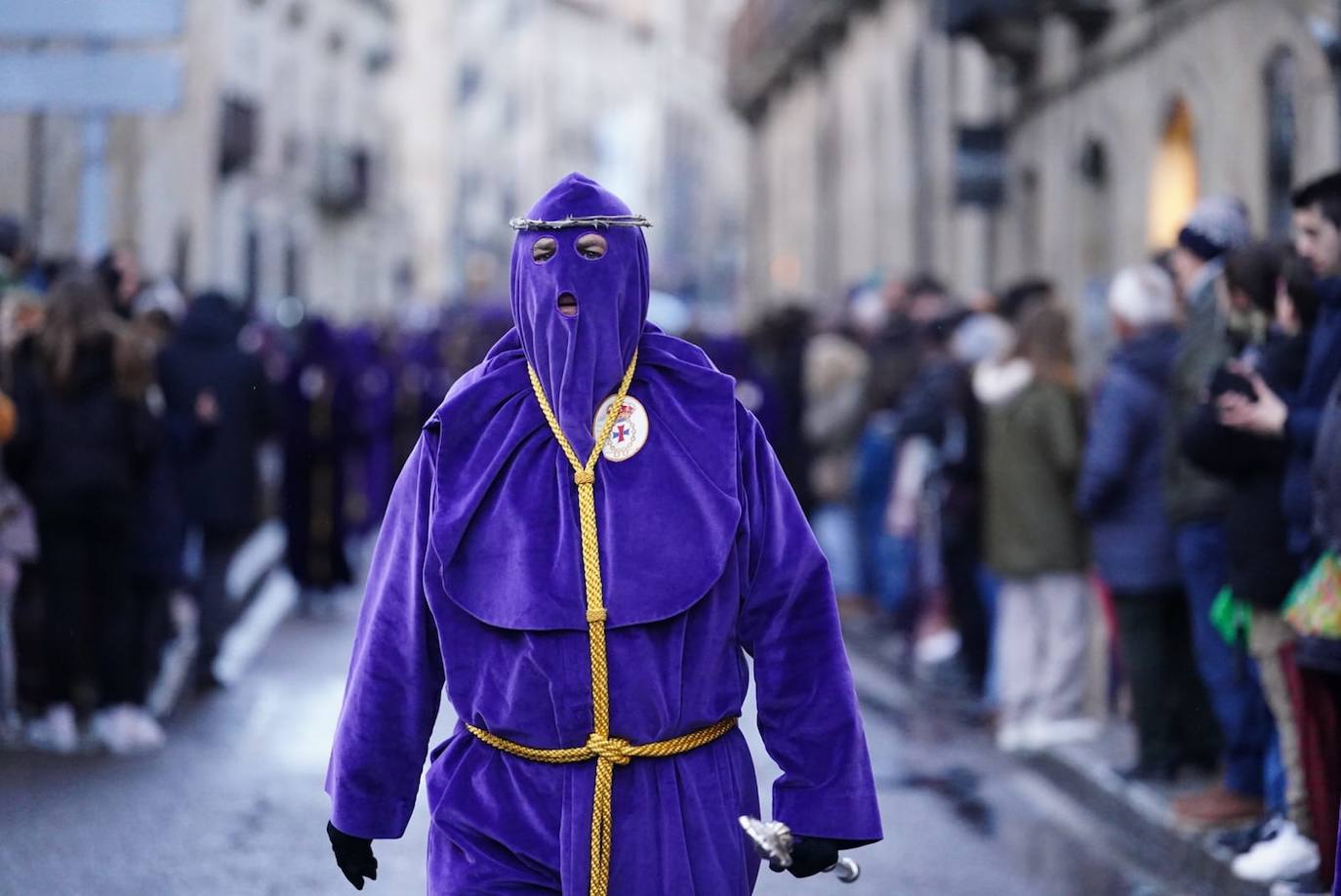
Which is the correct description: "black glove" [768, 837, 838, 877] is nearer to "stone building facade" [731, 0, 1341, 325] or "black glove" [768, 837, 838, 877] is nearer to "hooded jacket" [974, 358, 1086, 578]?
"hooded jacket" [974, 358, 1086, 578]

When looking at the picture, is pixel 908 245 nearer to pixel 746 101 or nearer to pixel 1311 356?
pixel 746 101

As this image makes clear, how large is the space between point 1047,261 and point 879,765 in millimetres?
13518

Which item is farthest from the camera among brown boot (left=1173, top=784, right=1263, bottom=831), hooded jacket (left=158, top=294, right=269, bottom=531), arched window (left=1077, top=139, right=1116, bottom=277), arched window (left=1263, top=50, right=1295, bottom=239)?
arched window (left=1077, top=139, right=1116, bottom=277)

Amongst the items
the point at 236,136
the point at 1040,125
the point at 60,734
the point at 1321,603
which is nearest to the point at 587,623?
the point at 1321,603

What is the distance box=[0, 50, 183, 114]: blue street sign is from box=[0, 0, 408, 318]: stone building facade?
749 centimetres

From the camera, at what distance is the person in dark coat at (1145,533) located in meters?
8.83

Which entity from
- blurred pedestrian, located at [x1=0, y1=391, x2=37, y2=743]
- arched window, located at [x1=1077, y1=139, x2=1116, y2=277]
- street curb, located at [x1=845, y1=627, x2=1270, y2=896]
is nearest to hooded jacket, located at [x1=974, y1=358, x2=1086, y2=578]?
street curb, located at [x1=845, y1=627, x2=1270, y2=896]

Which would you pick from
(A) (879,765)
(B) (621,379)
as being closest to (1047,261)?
(A) (879,765)

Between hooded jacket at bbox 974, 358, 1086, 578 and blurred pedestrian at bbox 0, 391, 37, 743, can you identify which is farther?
hooded jacket at bbox 974, 358, 1086, 578

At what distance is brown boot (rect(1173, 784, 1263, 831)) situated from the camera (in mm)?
7918

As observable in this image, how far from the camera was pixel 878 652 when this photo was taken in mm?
13344

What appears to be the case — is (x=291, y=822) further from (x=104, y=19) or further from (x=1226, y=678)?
(x=104, y=19)

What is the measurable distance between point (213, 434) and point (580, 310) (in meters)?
8.07

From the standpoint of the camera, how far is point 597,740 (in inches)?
155
